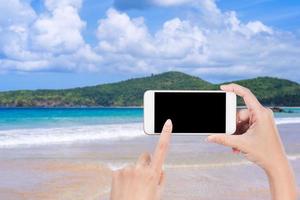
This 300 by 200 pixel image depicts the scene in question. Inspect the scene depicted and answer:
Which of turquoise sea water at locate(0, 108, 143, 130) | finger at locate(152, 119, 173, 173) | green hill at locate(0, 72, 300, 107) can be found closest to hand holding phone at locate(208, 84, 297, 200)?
finger at locate(152, 119, 173, 173)

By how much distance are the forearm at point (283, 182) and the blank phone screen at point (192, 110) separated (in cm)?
53

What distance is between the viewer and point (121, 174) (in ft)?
4.86

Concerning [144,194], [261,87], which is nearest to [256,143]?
[144,194]

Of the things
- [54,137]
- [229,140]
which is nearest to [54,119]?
[54,137]

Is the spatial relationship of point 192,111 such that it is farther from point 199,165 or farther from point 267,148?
point 199,165

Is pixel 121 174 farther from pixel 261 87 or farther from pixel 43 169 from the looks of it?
pixel 261 87

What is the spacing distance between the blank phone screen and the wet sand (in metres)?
4.51

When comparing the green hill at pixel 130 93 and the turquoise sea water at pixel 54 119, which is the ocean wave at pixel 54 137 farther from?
the green hill at pixel 130 93

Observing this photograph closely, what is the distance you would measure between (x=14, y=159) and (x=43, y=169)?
81.8 inches

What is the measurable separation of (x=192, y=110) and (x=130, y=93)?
8646 centimetres

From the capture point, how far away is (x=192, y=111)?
8.31 ft

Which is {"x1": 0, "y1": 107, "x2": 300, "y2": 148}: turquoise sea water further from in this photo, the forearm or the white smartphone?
the forearm

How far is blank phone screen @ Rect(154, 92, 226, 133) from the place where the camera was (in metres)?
2.43

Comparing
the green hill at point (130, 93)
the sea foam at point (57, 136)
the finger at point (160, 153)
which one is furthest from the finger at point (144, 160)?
the green hill at point (130, 93)
